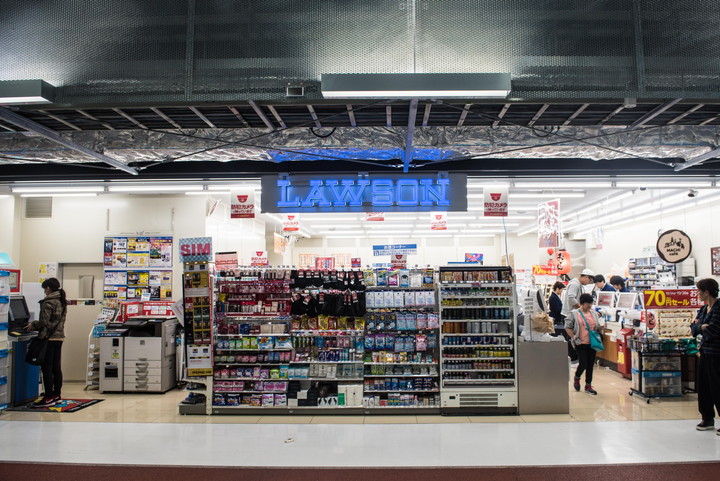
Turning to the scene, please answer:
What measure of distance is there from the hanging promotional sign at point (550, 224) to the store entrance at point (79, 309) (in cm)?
984

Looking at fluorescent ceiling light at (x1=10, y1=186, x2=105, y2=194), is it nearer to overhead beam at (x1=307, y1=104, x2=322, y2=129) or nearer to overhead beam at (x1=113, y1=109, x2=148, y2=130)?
overhead beam at (x1=113, y1=109, x2=148, y2=130)

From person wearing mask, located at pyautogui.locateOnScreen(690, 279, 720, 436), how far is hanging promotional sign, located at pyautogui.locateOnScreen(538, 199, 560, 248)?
200 inches

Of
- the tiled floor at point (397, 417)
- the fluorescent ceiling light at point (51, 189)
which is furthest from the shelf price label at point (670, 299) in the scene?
the fluorescent ceiling light at point (51, 189)

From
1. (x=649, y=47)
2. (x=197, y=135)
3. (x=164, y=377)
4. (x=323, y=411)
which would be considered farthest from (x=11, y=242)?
(x=649, y=47)

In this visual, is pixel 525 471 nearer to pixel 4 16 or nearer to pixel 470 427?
pixel 470 427

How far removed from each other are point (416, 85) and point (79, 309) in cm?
922

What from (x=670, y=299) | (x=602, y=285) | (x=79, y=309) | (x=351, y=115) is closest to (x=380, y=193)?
(x=351, y=115)

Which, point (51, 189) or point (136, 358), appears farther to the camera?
point (136, 358)

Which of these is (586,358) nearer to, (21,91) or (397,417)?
(397,417)

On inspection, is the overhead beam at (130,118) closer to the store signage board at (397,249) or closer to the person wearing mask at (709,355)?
the store signage board at (397,249)

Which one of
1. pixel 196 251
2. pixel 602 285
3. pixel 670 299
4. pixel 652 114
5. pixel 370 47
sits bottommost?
pixel 670 299

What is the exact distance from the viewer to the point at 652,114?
485cm

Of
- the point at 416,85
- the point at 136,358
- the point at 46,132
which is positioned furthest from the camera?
the point at 136,358

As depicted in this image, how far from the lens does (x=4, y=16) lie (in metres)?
4.61
